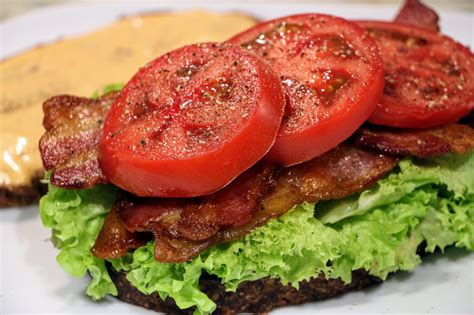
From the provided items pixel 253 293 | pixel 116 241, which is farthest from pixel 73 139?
pixel 253 293

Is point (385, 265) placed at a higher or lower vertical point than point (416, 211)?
lower

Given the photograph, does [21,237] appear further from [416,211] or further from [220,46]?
[416,211]

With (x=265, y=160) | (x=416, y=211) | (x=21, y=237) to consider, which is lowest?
(x=21, y=237)

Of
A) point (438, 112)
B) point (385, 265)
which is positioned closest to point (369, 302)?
point (385, 265)

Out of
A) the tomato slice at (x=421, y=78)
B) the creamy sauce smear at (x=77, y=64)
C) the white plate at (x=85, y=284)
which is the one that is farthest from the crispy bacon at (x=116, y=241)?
the tomato slice at (x=421, y=78)

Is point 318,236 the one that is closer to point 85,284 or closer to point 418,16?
point 85,284

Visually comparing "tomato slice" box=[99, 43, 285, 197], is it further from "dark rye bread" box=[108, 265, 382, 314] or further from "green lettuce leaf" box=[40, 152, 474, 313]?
"dark rye bread" box=[108, 265, 382, 314]
